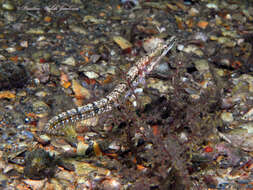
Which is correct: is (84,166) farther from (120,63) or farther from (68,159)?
(120,63)

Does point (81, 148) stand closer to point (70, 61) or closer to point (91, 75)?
point (91, 75)

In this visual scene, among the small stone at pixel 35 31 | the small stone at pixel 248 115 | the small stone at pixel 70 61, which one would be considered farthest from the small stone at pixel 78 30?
the small stone at pixel 248 115

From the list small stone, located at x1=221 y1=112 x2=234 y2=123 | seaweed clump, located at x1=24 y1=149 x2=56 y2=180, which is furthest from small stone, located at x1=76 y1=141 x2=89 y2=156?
small stone, located at x1=221 y1=112 x2=234 y2=123

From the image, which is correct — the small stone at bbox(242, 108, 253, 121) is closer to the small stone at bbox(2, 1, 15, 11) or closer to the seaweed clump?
the seaweed clump

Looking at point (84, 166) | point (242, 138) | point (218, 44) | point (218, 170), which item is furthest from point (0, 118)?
point (218, 44)

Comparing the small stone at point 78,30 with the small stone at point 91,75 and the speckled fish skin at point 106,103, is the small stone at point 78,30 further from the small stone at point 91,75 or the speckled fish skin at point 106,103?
the speckled fish skin at point 106,103

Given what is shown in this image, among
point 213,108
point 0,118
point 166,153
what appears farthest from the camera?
point 213,108
